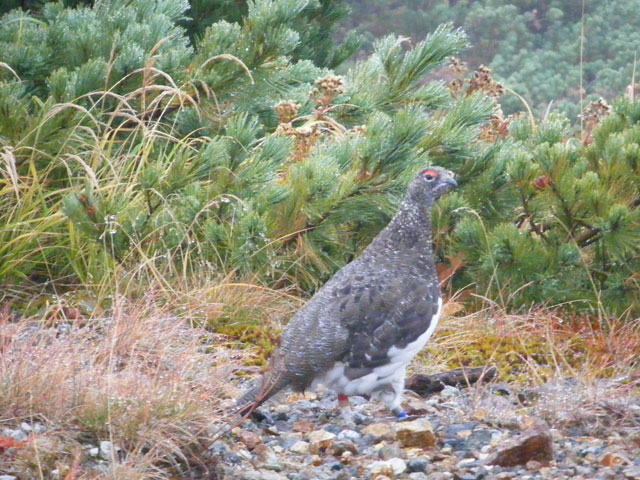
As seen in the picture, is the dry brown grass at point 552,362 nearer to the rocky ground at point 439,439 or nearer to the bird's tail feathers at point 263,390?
the rocky ground at point 439,439

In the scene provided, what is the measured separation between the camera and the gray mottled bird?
408 centimetres

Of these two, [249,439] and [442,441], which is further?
[442,441]

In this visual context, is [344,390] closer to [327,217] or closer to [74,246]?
[327,217]

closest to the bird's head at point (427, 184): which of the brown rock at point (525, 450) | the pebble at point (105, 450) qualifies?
the brown rock at point (525, 450)

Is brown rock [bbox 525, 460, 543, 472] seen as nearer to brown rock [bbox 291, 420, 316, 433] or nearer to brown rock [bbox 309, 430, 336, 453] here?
brown rock [bbox 309, 430, 336, 453]

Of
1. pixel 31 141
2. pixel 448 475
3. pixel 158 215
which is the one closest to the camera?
pixel 448 475

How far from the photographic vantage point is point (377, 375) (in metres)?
4.10

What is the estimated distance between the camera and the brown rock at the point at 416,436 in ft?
12.7

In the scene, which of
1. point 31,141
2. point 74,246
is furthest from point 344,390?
point 31,141

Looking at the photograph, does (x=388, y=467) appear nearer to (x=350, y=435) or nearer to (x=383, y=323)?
(x=350, y=435)

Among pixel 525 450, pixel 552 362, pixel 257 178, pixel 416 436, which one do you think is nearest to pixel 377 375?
pixel 416 436

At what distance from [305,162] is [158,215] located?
82 cm

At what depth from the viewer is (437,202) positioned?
607 cm

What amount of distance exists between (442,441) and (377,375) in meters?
0.34
